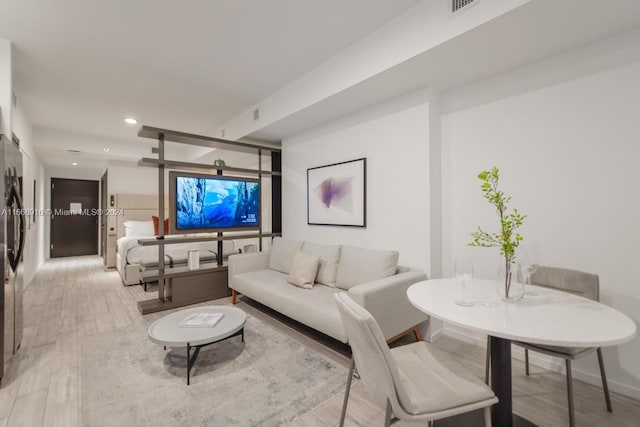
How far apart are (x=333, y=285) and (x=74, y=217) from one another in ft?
27.4

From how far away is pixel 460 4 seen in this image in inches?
75.2

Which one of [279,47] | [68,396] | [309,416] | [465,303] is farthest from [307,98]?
[68,396]

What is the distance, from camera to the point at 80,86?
11.1 ft

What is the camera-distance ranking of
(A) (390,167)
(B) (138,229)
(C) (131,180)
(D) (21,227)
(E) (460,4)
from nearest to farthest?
(E) (460,4) → (D) (21,227) → (A) (390,167) → (B) (138,229) → (C) (131,180)

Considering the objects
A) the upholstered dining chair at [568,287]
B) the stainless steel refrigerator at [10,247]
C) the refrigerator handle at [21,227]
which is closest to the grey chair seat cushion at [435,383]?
the upholstered dining chair at [568,287]

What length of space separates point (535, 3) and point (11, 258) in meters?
4.00

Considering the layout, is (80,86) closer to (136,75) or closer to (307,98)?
(136,75)

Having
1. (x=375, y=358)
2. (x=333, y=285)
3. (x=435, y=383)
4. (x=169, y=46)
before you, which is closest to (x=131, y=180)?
(x=169, y=46)

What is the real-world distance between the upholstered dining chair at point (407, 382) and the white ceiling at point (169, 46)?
219cm

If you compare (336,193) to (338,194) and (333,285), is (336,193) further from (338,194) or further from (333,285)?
(333,285)

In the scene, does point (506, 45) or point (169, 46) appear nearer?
point (506, 45)

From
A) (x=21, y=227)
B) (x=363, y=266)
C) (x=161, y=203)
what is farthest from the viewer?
(x=161, y=203)

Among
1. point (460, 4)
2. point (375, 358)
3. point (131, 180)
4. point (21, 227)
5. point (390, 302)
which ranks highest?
point (460, 4)

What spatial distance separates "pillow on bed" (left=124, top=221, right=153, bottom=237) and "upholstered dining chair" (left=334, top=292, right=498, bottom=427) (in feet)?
19.3
